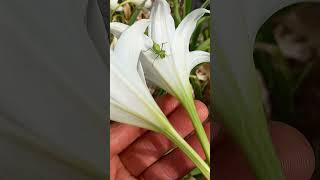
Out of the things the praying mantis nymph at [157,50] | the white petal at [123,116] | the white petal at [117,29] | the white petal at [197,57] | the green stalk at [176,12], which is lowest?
the white petal at [123,116]

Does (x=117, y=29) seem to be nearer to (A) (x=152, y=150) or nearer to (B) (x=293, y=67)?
(A) (x=152, y=150)

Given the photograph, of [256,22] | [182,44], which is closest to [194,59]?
[182,44]

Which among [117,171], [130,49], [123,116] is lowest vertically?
[117,171]

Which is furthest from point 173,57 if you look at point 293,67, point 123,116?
point 293,67

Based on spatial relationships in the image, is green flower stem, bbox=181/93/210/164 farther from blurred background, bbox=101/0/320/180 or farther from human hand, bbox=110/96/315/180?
blurred background, bbox=101/0/320/180

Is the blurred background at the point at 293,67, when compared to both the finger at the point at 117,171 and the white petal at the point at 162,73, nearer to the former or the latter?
the white petal at the point at 162,73

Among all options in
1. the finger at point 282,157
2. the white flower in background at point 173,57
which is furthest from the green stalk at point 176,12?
the finger at point 282,157
